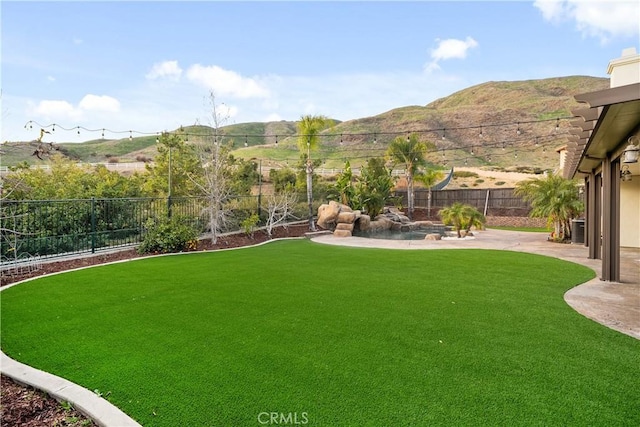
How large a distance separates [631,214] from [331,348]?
11622 mm

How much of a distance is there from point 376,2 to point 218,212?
857 cm

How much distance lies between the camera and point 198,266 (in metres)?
7.80

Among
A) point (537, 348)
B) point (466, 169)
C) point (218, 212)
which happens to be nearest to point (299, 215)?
point (218, 212)

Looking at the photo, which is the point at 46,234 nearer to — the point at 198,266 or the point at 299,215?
the point at 198,266

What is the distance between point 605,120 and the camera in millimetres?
4152

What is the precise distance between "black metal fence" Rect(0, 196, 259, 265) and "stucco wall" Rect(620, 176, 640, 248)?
493 inches

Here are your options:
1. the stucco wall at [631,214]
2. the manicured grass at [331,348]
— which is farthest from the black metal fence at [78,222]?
the stucco wall at [631,214]

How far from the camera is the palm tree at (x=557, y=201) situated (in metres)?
11.5

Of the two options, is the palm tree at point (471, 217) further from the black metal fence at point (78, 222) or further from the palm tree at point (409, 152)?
the black metal fence at point (78, 222)

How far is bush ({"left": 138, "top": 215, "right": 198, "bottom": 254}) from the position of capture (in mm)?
9523

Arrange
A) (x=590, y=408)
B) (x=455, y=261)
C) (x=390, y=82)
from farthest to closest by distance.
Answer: (x=390, y=82) → (x=455, y=261) → (x=590, y=408)

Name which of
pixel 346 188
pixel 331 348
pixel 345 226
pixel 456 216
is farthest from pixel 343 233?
pixel 331 348

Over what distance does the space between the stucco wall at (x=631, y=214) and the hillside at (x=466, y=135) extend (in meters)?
23.7
